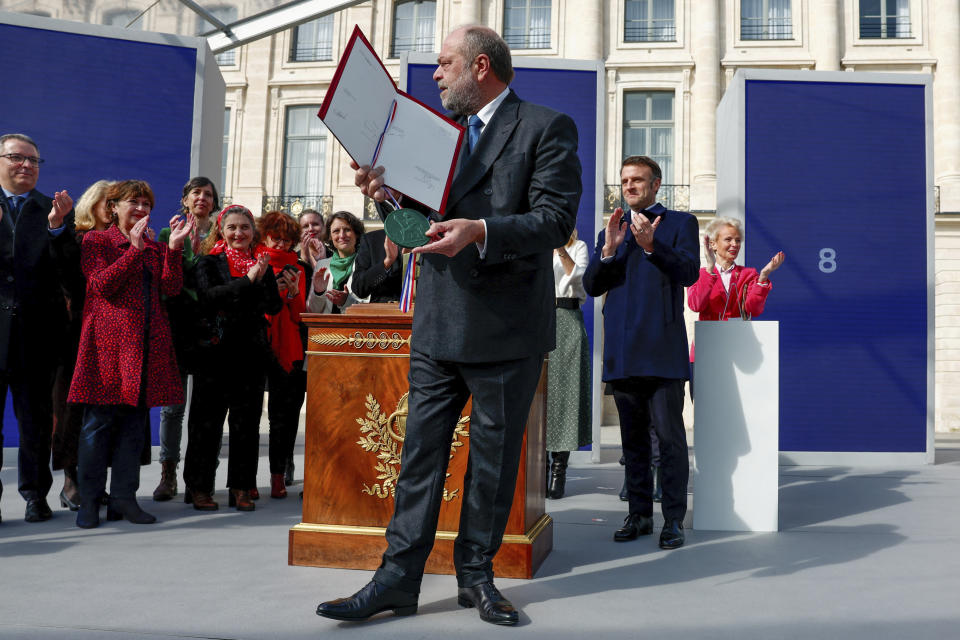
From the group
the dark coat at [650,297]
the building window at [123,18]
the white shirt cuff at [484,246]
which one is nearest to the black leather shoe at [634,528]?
the dark coat at [650,297]

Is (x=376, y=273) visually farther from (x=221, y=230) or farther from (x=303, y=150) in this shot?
(x=303, y=150)

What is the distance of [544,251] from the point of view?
7.86ft

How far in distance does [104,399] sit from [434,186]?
7.13ft

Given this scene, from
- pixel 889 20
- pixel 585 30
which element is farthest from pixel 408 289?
pixel 889 20

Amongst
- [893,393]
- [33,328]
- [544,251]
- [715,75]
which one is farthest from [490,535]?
[715,75]

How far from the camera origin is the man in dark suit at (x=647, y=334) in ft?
11.7

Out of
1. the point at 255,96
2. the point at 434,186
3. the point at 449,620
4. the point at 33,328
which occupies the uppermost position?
the point at 255,96

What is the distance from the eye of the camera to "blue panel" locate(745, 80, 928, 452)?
663 cm

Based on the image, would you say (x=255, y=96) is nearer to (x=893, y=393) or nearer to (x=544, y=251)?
(x=893, y=393)

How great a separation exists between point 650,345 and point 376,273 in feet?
4.39

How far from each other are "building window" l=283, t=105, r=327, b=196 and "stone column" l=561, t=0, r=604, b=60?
6126mm

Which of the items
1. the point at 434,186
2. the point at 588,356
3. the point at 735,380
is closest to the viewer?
the point at 434,186

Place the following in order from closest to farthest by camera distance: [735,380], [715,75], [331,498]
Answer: [331,498] → [735,380] → [715,75]

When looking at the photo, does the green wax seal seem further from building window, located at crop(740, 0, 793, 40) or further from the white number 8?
building window, located at crop(740, 0, 793, 40)
